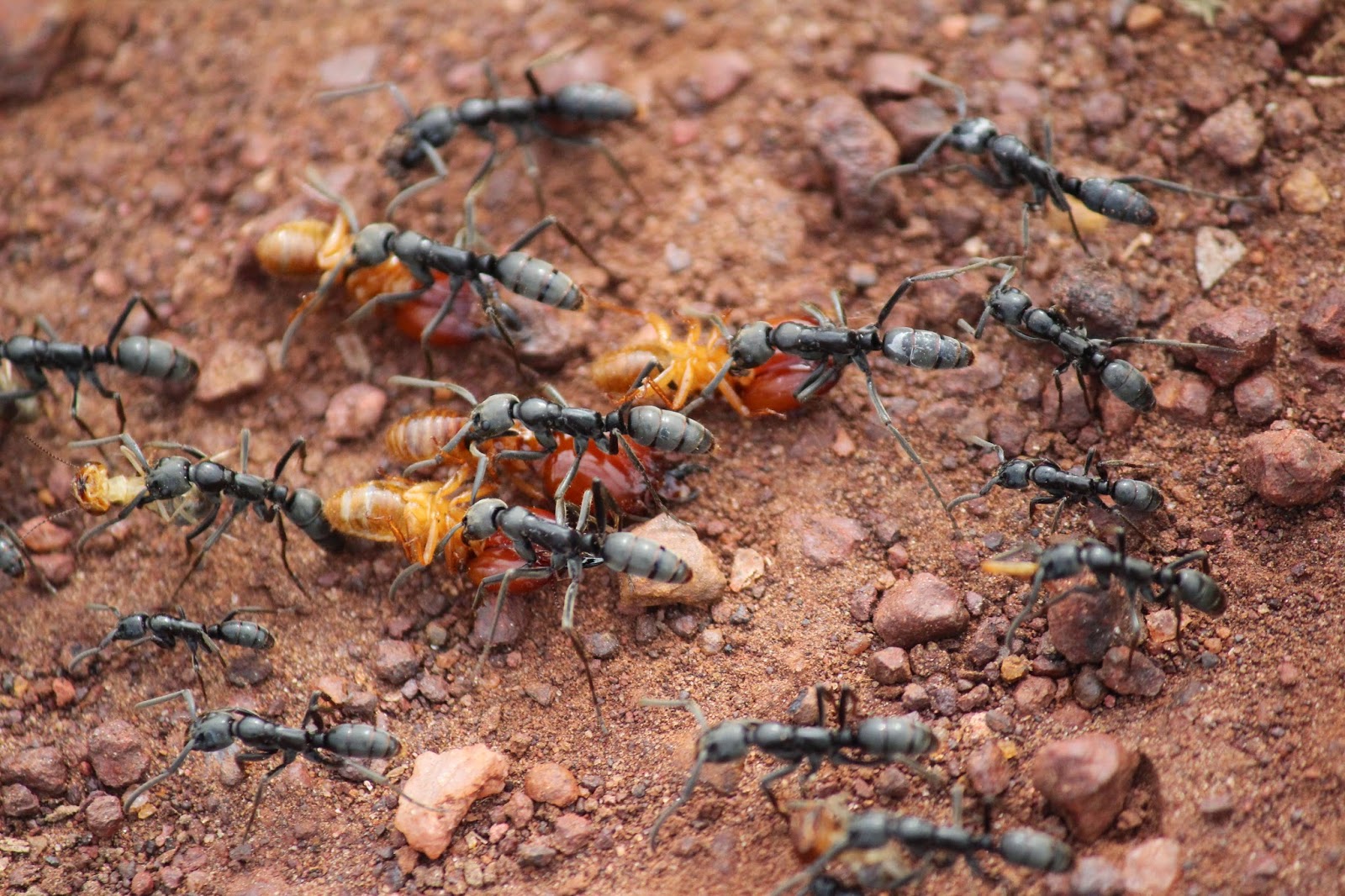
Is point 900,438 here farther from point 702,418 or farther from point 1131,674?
point 1131,674

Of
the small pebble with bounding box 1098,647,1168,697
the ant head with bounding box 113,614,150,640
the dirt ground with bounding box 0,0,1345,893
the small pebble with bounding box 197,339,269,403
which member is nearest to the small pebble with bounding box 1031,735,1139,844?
the dirt ground with bounding box 0,0,1345,893

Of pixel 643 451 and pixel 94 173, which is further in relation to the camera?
pixel 94 173

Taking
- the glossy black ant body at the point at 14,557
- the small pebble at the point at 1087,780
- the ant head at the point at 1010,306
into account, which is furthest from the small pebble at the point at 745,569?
the glossy black ant body at the point at 14,557

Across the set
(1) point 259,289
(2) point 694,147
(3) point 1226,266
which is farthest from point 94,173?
(3) point 1226,266

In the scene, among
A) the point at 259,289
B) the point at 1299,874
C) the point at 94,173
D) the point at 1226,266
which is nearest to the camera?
the point at 1299,874

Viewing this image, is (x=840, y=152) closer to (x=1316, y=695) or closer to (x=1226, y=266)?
(x=1226, y=266)

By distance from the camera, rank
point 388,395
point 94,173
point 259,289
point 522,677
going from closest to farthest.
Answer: point 522,677 < point 388,395 < point 259,289 < point 94,173

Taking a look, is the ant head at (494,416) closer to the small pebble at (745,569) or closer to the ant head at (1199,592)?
the small pebble at (745,569)
